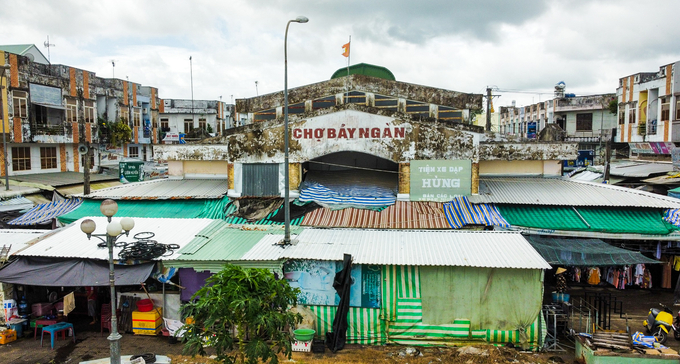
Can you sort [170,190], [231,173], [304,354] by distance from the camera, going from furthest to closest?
1. [170,190]
2. [231,173]
3. [304,354]

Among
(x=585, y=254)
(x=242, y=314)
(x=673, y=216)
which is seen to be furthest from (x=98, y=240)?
(x=673, y=216)

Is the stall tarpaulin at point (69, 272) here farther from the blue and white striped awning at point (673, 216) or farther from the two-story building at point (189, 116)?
the two-story building at point (189, 116)

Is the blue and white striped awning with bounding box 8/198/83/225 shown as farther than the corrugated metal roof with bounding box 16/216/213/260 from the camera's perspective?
Yes

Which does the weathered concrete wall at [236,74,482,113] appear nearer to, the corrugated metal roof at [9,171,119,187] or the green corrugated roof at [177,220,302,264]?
the green corrugated roof at [177,220,302,264]

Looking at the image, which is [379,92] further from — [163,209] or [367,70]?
[163,209]

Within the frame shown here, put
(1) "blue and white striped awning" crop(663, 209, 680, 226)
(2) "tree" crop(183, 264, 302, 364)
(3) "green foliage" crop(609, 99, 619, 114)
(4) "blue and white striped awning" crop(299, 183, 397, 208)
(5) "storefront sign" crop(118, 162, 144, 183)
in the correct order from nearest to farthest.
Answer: (2) "tree" crop(183, 264, 302, 364) < (1) "blue and white striped awning" crop(663, 209, 680, 226) < (4) "blue and white striped awning" crop(299, 183, 397, 208) < (5) "storefront sign" crop(118, 162, 144, 183) < (3) "green foliage" crop(609, 99, 619, 114)

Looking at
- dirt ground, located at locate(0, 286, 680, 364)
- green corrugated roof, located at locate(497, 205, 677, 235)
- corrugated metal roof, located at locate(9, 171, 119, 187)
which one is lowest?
dirt ground, located at locate(0, 286, 680, 364)

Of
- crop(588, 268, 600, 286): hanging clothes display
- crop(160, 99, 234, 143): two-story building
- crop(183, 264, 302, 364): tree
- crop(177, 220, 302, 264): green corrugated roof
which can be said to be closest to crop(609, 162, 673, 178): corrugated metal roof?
crop(588, 268, 600, 286): hanging clothes display

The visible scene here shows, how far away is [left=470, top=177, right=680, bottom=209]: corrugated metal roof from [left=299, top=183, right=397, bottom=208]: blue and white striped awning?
3.27 meters

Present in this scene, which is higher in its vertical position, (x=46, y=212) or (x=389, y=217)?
(x=389, y=217)

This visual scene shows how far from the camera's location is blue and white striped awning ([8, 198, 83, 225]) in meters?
17.8

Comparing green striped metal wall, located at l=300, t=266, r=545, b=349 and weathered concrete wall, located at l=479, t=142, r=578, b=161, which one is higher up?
weathered concrete wall, located at l=479, t=142, r=578, b=161

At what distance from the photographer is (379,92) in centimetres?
1991

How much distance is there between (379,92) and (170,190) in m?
9.98
